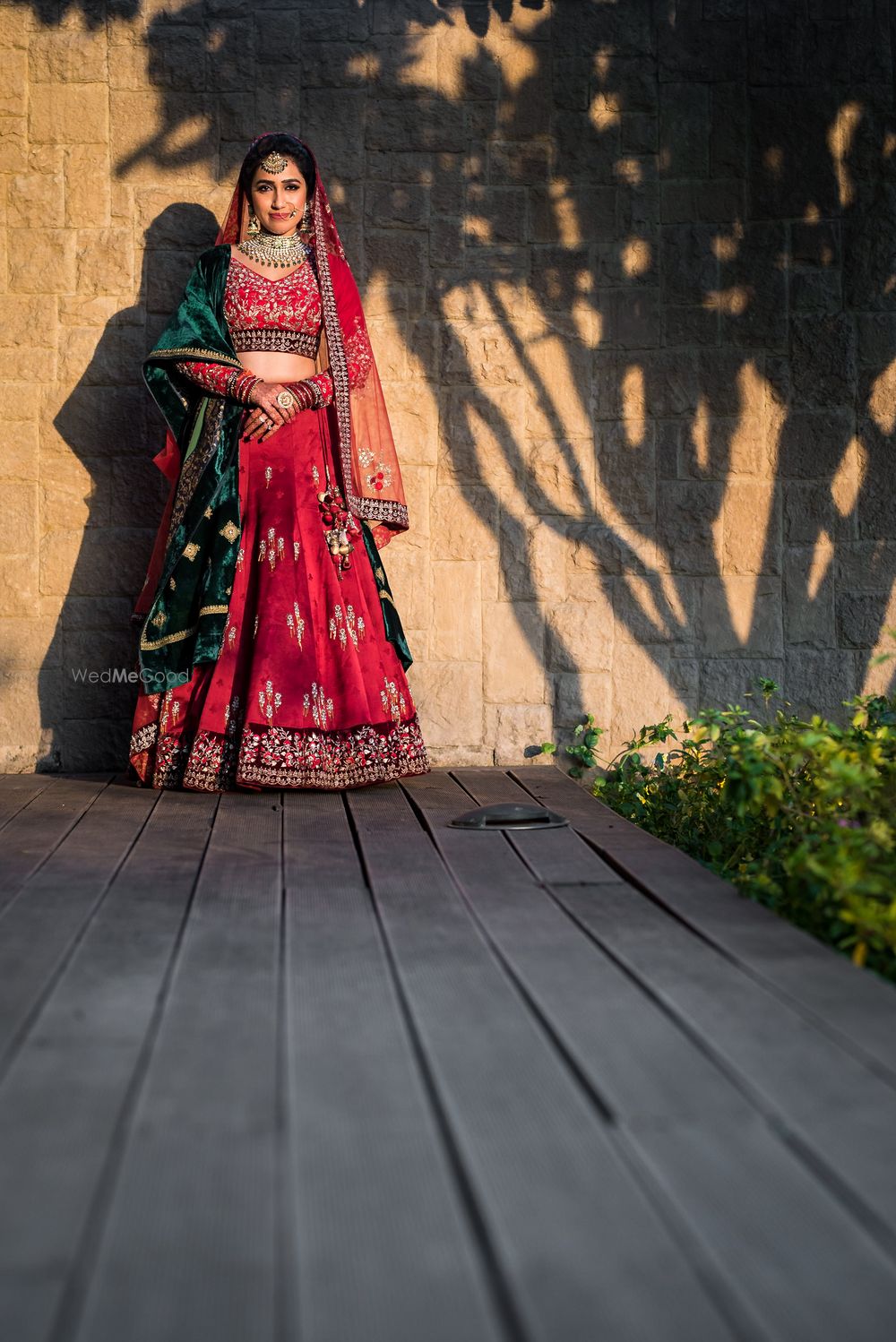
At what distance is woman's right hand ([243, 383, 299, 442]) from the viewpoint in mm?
3541

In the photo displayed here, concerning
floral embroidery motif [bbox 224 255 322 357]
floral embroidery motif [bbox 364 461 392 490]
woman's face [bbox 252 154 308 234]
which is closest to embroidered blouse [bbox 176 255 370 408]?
floral embroidery motif [bbox 224 255 322 357]

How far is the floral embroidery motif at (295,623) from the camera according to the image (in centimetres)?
349

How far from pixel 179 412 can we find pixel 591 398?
148 cm

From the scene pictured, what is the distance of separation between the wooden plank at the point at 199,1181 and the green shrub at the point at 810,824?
36.0 inches

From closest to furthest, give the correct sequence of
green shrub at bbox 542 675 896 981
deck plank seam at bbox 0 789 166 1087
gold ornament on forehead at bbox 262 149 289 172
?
deck plank seam at bbox 0 789 166 1087 < green shrub at bbox 542 675 896 981 < gold ornament on forehead at bbox 262 149 289 172

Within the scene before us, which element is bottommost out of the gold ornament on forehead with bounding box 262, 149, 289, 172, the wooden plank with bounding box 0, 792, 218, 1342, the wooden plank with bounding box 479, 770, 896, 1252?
the wooden plank with bounding box 0, 792, 218, 1342

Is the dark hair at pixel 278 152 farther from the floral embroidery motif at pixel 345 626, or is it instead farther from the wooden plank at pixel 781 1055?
the wooden plank at pixel 781 1055

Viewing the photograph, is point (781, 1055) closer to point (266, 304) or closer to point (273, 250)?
point (266, 304)

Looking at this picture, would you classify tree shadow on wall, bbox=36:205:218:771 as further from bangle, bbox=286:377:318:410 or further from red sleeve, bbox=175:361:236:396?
bangle, bbox=286:377:318:410

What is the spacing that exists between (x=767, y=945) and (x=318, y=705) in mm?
1907

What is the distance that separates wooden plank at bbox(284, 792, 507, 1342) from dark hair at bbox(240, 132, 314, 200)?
9.05 ft

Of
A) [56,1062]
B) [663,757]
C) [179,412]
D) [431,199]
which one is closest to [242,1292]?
[56,1062]

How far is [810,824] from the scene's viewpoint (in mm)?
2395

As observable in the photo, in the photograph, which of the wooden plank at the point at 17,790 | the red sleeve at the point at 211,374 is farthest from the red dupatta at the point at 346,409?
the wooden plank at the point at 17,790
